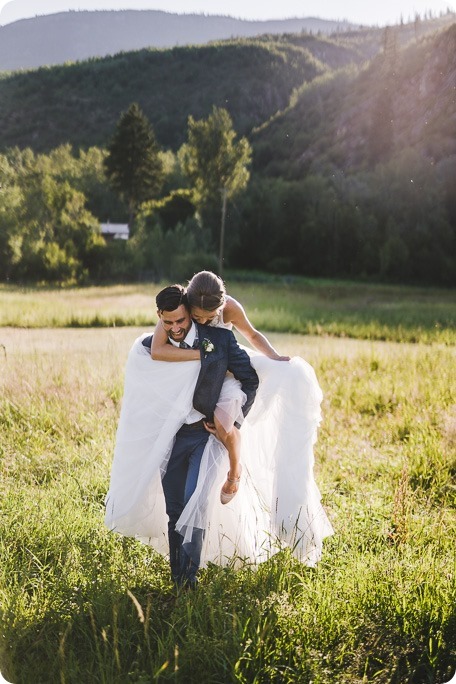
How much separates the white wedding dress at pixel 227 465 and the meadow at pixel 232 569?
160 mm

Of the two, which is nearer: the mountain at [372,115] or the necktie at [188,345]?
the necktie at [188,345]

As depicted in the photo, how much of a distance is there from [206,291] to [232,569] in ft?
4.16

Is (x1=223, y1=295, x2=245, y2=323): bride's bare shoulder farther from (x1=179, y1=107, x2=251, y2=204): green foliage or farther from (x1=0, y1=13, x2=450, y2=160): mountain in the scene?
(x1=179, y1=107, x2=251, y2=204): green foliage

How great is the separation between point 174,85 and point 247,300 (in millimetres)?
2970

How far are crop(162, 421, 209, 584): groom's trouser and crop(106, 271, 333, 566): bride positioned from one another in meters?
0.04

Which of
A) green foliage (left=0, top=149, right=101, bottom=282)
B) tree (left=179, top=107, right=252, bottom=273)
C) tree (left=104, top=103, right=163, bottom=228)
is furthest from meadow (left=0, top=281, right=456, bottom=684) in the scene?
tree (left=179, top=107, right=252, bottom=273)

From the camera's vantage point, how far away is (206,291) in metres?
2.46

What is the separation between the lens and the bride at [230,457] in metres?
2.61

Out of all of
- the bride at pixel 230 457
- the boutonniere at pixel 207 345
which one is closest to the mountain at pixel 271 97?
the bride at pixel 230 457

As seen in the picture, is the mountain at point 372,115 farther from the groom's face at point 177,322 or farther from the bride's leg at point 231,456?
the bride's leg at point 231,456

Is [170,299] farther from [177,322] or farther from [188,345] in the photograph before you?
[188,345]

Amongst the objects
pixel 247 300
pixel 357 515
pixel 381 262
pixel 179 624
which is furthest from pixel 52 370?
pixel 381 262

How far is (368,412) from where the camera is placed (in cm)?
596

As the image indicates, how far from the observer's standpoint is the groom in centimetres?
259
